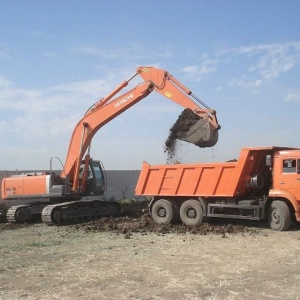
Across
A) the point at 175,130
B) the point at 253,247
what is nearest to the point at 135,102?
the point at 175,130

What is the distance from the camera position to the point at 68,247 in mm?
11797

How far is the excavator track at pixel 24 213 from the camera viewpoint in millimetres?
17812

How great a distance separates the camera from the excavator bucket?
50.8 feet

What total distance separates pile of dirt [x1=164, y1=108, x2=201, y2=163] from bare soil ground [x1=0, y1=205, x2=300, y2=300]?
3214mm

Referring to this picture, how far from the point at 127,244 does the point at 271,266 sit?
4.23 meters

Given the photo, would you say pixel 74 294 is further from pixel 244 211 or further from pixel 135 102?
pixel 135 102

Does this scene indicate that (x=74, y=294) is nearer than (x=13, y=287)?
Yes

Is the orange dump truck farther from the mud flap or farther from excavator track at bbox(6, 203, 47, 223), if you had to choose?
excavator track at bbox(6, 203, 47, 223)

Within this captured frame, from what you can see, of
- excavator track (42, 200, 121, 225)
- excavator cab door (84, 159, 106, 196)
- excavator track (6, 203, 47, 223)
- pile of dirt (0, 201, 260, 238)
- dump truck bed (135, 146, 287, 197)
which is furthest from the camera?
excavator cab door (84, 159, 106, 196)

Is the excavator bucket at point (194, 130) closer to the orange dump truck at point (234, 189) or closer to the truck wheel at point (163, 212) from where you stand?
the orange dump truck at point (234, 189)

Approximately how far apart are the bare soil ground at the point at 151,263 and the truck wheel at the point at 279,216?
35 centimetres

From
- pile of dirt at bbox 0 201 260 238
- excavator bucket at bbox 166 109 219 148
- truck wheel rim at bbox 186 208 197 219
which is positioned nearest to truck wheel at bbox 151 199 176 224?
pile of dirt at bbox 0 201 260 238

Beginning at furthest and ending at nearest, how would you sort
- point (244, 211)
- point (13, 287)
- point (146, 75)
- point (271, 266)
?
1. point (146, 75)
2. point (244, 211)
3. point (271, 266)
4. point (13, 287)

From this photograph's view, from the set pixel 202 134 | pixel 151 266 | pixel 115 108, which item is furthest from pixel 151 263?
pixel 115 108
